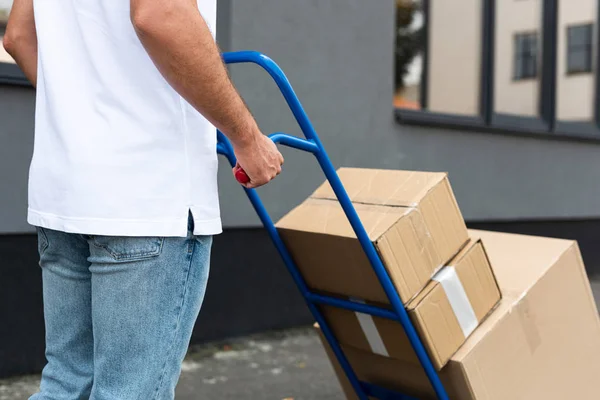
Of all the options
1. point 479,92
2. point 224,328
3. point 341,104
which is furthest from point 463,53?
point 224,328

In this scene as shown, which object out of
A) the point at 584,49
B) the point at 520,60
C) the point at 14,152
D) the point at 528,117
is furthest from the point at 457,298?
the point at 584,49

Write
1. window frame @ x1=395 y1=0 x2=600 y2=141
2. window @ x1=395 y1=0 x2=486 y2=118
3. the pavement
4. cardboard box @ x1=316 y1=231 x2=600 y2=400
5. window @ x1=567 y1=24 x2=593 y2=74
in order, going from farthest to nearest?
1. window @ x1=567 y1=24 x2=593 y2=74
2. window @ x1=395 y1=0 x2=486 y2=118
3. window frame @ x1=395 y1=0 x2=600 y2=141
4. the pavement
5. cardboard box @ x1=316 y1=231 x2=600 y2=400

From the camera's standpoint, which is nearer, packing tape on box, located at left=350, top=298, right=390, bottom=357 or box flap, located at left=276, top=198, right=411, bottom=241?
box flap, located at left=276, top=198, right=411, bottom=241

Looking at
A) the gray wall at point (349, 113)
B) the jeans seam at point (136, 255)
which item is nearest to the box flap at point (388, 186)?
the jeans seam at point (136, 255)

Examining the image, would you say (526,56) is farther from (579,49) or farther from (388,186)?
(388,186)

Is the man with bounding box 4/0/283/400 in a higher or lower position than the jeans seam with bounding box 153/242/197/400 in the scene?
higher

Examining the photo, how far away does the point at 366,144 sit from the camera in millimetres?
4703

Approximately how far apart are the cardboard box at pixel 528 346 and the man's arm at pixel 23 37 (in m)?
1.39

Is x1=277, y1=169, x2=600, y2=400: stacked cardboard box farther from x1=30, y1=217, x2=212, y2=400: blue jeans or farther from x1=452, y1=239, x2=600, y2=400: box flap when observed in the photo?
x1=30, y1=217, x2=212, y2=400: blue jeans

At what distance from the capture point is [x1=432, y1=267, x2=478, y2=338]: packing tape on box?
203cm

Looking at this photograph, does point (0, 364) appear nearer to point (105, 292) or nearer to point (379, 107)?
point (105, 292)

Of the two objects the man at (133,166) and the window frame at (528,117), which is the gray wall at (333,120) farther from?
the man at (133,166)

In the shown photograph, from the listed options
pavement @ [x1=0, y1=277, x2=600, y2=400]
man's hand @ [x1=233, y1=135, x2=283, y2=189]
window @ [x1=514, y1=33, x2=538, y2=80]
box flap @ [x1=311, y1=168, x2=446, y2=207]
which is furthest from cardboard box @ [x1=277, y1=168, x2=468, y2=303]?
window @ [x1=514, y1=33, x2=538, y2=80]

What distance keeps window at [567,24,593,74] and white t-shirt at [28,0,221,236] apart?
6.47 meters
